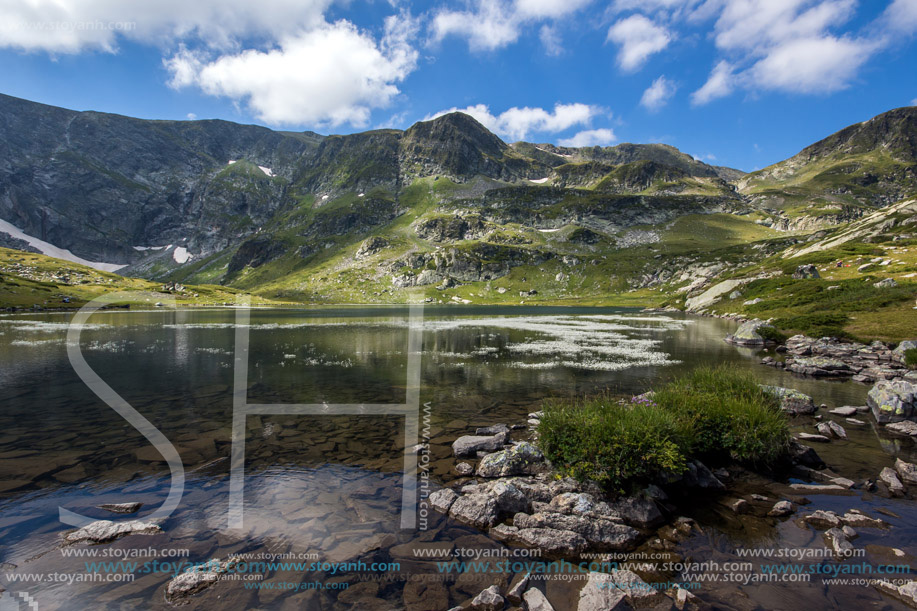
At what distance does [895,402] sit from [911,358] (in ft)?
57.8

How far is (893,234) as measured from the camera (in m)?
109

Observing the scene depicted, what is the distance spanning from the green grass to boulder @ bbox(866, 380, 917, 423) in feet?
28.0

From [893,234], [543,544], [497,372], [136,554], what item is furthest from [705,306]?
[136,554]

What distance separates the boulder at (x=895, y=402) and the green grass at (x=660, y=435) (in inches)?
336

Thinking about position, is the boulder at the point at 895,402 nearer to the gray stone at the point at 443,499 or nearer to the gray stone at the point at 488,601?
the gray stone at the point at 443,499

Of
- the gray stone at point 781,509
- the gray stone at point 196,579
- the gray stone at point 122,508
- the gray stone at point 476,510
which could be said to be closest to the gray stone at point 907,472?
the gray stone at point 781,509

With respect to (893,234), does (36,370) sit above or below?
below

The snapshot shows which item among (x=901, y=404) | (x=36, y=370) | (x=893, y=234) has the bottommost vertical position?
(x=36, y=370)

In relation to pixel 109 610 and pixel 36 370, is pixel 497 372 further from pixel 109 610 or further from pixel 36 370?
pixel 36 370

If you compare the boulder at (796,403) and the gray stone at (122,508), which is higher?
the boulder at (796,403)

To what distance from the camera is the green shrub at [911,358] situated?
30797mm

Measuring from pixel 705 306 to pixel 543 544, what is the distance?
126788mm

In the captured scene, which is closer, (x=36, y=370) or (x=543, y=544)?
(x=543, y=544)

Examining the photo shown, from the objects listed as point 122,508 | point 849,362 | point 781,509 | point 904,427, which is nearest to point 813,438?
point 904,427
